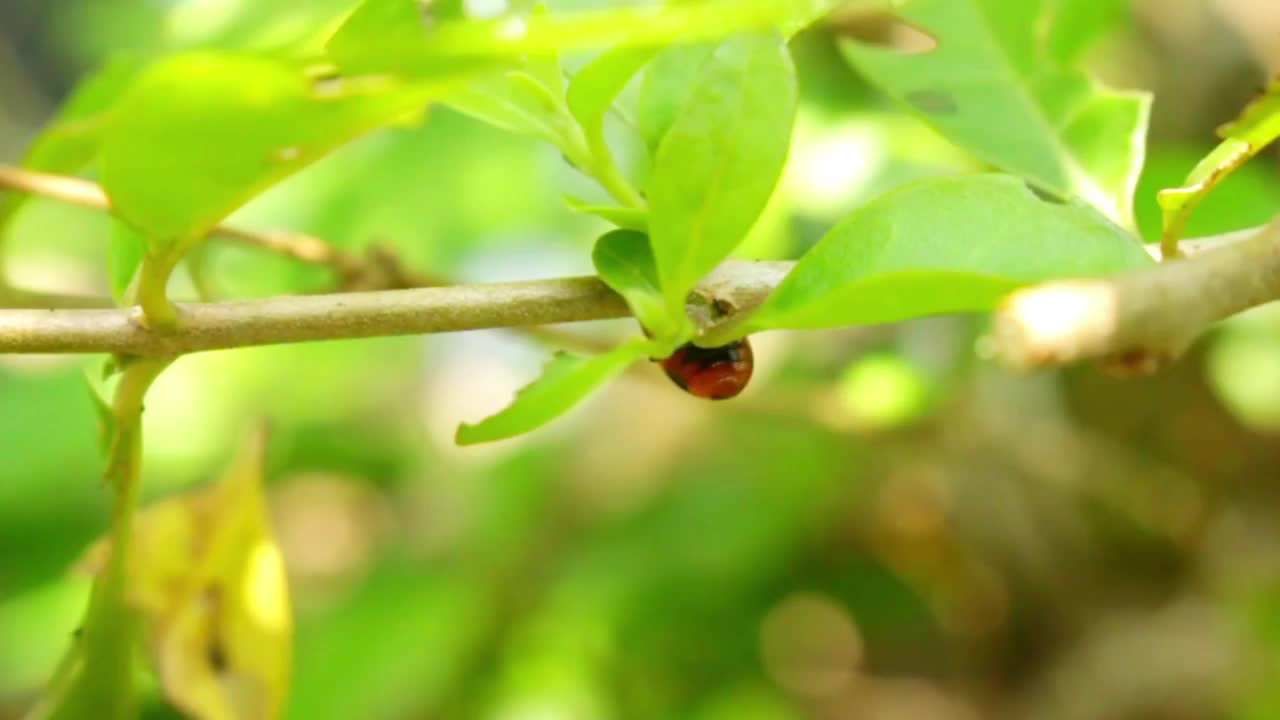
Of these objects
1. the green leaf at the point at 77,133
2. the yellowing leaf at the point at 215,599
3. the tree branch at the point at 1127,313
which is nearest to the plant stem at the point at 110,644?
the yellowing leaf at the point at 215,599

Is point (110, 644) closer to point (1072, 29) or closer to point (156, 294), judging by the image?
point (156, 294)

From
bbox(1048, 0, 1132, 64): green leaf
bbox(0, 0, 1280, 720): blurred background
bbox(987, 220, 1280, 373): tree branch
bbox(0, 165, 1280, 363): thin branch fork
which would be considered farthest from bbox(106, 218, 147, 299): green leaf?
bbox(0, 0, 1280, 720): blurred background

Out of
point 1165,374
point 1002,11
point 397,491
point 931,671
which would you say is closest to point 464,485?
point 397,491

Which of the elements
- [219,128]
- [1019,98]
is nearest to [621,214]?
[219,128]

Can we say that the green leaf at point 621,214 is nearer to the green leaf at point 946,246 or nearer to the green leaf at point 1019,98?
the green leaf at point 946,246

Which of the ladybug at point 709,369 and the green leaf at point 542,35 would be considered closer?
the green leaf at point 542,35

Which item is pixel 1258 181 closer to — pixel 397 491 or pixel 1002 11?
pixel 1002 11
